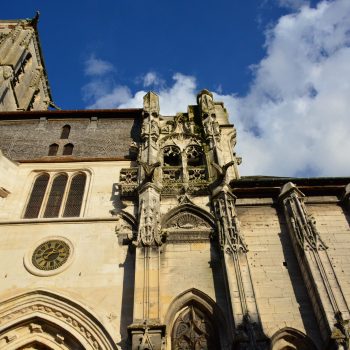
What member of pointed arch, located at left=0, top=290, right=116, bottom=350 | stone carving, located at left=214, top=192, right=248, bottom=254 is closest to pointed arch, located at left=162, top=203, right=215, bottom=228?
stone carving, located at left=214, top=192, right=248, bottom=254

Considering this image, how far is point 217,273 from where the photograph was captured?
32.3ft

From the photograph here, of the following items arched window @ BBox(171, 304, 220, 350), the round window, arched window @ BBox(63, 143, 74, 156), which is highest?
arched window @ BBox(63, 143, 74, 156)

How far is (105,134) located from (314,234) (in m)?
8.56

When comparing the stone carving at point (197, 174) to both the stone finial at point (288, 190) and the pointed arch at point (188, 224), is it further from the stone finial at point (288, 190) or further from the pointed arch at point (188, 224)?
the stone finial at point (288, 190)

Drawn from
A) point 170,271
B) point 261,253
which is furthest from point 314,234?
point 170,271

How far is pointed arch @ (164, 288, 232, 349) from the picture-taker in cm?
881

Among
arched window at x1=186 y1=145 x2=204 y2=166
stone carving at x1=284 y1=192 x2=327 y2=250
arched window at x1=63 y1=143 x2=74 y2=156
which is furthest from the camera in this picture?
arched window at x1=63 y1=143 x2=74 y2=156

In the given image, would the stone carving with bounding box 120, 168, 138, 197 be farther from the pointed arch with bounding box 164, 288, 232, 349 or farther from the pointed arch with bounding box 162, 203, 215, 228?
the pointed arch with bounding box 164, 288, 232, 349

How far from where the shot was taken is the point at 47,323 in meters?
9.40

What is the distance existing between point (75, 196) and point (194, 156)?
4.13 m

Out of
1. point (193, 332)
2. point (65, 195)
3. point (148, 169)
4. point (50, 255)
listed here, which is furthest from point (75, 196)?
point (193, 332)

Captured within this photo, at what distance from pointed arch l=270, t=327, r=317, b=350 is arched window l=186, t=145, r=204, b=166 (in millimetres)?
6170

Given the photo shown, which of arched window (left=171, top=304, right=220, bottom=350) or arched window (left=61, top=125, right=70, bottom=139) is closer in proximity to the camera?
arched window (left=171, top=304, right=220, bottom=350)

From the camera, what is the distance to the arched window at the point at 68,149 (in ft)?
47.9
